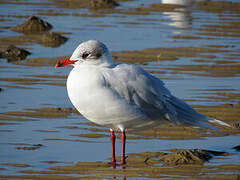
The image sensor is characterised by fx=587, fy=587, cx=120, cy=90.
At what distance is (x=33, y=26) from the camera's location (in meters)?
13.3

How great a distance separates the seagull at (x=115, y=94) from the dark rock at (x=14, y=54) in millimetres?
4665

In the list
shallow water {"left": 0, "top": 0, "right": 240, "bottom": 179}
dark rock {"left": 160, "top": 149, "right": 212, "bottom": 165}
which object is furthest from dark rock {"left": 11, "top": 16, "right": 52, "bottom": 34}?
dark rock {"left": 160, "top": 149, "right": 212, "bottom": 165}

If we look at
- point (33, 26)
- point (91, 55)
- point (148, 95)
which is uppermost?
point (91, 55)

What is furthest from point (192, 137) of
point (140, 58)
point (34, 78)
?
point (140, 58)

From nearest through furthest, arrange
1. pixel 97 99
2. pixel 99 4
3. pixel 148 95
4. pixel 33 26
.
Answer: pixel 97 99 → pixel 148 95 → pixel 33 26 → pixel 99 4

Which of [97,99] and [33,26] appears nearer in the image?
[97,99]

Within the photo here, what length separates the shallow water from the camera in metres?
6.29

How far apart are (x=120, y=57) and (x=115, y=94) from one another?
498 cm

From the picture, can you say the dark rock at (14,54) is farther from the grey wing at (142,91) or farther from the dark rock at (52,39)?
the grey wing at (142,91)

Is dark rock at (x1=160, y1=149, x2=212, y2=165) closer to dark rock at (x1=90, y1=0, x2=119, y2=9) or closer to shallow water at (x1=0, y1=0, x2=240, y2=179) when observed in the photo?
shallow water at (x1=0, y1=0, x2=240, y2=179)

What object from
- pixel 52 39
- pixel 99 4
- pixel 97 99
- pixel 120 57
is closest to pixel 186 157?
pixel 97 99

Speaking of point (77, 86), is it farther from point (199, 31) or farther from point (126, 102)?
point (199, 31)

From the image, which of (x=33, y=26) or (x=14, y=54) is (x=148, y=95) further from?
(x=33, y=26)

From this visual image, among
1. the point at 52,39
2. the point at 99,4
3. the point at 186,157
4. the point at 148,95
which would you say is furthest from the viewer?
the point at 99,4
